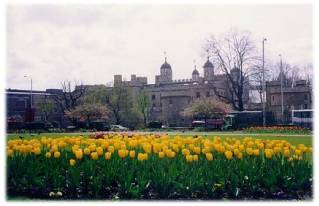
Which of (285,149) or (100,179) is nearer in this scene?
(100,179)

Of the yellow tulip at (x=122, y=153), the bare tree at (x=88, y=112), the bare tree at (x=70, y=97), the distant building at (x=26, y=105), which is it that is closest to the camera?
the yellow tulip at (x=122, y=153)

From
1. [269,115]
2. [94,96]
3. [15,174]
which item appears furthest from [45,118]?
[15,174]

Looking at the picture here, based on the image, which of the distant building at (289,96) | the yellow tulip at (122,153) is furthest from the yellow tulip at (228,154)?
the distant building at (289,96)

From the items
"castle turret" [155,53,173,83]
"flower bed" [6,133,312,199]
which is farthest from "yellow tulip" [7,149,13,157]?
"castle turret" [155,53,173,83]

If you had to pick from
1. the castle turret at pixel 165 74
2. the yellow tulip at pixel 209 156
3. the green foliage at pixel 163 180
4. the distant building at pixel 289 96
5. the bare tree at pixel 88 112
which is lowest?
the green foliage at pixel 163 180

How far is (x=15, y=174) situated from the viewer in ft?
24.0

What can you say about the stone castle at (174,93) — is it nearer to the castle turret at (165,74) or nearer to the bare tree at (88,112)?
the castle turret at (165,74)

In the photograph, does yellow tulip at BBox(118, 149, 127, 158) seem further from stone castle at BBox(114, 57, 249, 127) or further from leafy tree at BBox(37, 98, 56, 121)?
stone castle at BBox(114, 57, 249, 127)

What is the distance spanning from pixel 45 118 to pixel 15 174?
44430 millimetres

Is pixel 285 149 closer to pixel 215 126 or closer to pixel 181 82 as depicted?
pixel 215 126

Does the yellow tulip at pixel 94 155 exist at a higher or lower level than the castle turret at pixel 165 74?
lower

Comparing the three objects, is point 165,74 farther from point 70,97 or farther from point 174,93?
point 70,97

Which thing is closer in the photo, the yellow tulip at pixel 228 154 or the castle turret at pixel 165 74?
the yellow tulip at pixel 228 154

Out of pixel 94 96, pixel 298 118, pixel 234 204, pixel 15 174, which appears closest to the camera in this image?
pixel 234 204
